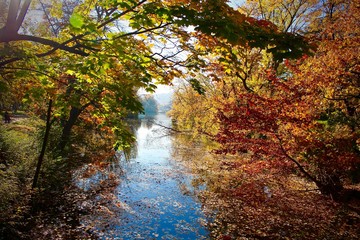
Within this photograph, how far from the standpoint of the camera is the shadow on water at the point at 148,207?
28.1 feet

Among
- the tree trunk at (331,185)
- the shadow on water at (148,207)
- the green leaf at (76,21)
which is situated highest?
the green leaf at (76,21)

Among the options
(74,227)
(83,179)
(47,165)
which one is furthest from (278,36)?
(83,179)

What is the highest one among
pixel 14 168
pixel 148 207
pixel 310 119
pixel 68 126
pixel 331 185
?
pixel 310 119

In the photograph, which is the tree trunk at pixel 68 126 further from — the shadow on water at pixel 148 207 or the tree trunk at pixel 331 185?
the tree trunk at pixel 331 185

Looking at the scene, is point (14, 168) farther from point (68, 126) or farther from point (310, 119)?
point (310, 119)

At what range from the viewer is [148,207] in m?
10.8

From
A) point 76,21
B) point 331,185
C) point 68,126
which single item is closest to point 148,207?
point 68,126

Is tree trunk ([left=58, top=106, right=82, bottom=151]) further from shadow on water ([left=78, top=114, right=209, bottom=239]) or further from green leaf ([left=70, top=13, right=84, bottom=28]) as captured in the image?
green leaf ([left=70, top=13, right=84, bottom=28])

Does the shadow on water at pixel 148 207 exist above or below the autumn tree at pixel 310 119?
below

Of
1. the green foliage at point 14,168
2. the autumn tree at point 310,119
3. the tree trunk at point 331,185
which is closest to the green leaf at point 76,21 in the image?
the green foliage at point 14,168

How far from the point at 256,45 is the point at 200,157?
1864 cm

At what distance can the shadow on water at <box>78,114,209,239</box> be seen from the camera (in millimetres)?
8570

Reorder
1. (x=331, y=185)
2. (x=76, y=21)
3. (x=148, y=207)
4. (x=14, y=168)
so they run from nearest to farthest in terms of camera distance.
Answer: (x=76, y=21)
(x=14, y=168)
(x=148, y=207)
(x=331, y=185)

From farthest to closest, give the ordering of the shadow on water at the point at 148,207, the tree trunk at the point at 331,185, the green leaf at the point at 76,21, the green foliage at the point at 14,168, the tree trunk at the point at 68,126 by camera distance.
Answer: the tree trunk at the point at 68,126, the tree trunk at the point at 331,185, the shadow on water at the point at 148,207, the green foliage at the point at 14,168, the green leaf at the point at 76,21
